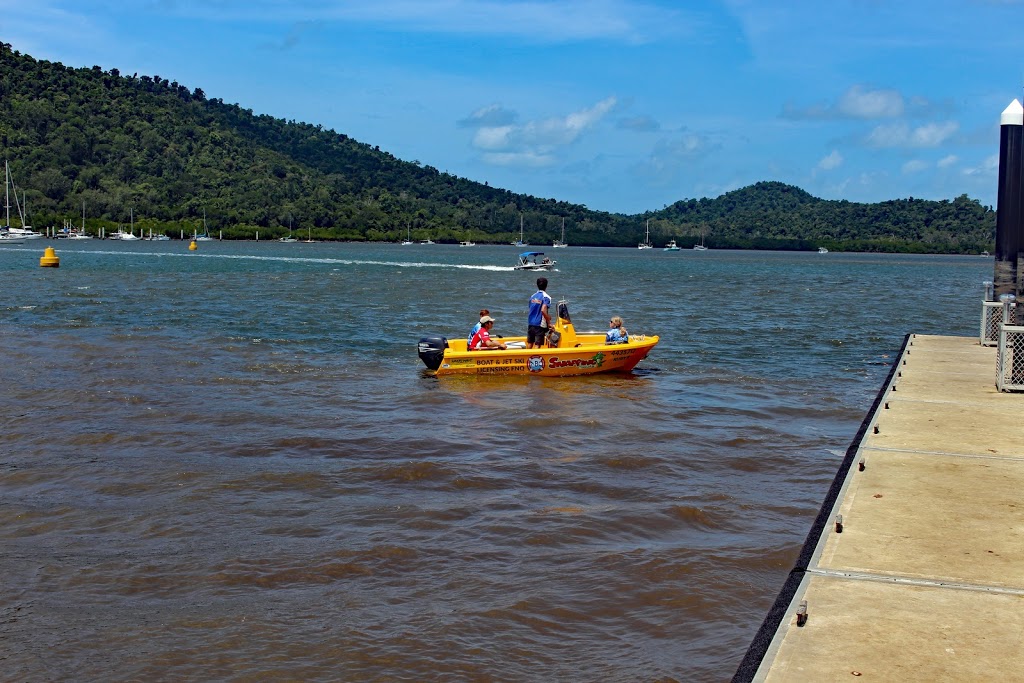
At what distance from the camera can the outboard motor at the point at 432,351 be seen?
20.4 m

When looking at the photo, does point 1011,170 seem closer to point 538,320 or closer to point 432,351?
point 538,320

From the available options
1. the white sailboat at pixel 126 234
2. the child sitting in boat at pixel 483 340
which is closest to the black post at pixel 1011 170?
the child sitting in boat at pixel 483 340

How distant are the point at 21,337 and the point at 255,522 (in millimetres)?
19822

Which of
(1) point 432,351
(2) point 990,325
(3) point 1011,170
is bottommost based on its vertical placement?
(1) point 432,351

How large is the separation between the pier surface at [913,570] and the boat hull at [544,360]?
840 centimetres

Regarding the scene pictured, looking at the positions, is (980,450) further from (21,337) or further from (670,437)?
(21,337)

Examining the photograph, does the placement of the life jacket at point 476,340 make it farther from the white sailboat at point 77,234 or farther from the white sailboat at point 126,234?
the white sailboat at point 77,234

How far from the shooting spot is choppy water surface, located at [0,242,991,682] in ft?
24.4

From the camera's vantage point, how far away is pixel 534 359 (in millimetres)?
20250

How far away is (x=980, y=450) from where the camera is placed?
11.1 m

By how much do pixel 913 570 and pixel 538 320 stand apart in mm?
13529

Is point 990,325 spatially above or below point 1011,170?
below

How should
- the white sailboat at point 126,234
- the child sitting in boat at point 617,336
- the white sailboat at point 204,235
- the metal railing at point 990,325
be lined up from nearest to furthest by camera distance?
the child sitting in boat at point 617,336 < the metal railing at point 990,325 < the white sailboat at point 126,234 < the white sailboat at point 204,235

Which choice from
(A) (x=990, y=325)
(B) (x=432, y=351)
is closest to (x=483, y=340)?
(B) (x=432, y=351)
